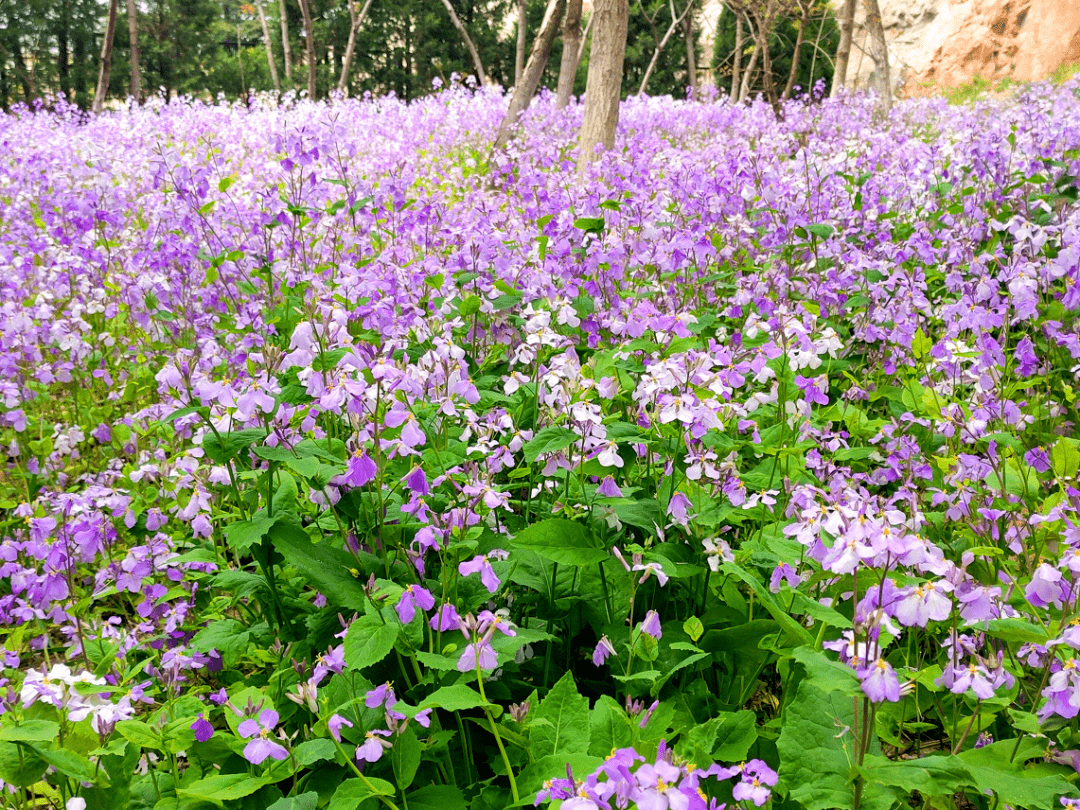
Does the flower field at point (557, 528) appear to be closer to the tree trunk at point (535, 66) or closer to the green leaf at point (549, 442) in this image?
the green leaf at point (549, 442)

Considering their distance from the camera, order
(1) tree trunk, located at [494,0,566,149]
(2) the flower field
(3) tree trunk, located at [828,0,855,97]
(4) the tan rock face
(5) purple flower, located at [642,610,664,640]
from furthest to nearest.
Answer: (4) the tan rock face → (3) tree trunk, located at [828,0,855,97] → (1) tree trunk, located at [494,0,566,149] → (5) purple flower, located at [642,610,664,640] → (2) the flower field

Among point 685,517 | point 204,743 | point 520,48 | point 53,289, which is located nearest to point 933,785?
point 685,517

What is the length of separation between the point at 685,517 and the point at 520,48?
1331 cm

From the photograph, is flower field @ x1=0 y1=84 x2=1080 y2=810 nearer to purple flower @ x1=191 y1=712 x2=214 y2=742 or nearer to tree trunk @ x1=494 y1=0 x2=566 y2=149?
purple flower @ x1=191 y1=712 x2=214 y2=742

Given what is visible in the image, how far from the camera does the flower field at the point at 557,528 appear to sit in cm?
150

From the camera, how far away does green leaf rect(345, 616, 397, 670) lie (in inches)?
59.2

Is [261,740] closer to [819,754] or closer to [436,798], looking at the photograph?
[436,798]

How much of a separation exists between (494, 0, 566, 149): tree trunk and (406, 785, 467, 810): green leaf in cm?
745

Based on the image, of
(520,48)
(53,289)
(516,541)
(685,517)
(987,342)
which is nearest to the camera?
(516,541)

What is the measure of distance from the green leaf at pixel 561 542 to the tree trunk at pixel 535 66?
22.9 feet

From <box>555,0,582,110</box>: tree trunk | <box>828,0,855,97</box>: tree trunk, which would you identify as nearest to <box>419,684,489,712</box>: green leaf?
<box>555,0,582,110</box>: tree trunk

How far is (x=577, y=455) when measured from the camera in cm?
204

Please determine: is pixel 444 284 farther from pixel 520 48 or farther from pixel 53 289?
pixel 520 48

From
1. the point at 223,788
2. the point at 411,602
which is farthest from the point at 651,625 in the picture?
the point at 223,788
